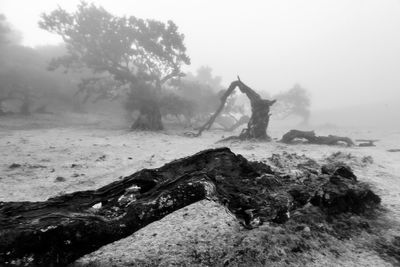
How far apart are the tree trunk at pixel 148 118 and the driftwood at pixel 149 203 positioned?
15800mm

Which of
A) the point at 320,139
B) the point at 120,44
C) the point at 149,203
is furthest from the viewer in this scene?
the point at 120,44

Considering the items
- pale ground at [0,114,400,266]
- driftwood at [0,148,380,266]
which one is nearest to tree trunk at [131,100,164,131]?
pale ground at [0,114,400,266]

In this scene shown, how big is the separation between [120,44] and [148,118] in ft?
30.4

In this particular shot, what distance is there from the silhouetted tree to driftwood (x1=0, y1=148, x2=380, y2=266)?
19669 millimetres

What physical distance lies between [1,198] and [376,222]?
700 centimetres

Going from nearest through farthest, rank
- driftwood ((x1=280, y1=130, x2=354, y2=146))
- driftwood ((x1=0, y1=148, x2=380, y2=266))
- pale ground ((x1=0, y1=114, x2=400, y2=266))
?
driftwood ((x1=0, y1=148, x2=380, y2=266)) < pale ground ((x1=0, y1=114, x2=400, y2=266)) < driftwood ((x1=280, y1=130, x2=354, y2=146))

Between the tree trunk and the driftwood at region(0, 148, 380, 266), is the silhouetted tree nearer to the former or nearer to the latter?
the tree trunk

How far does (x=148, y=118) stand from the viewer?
20.7 metres

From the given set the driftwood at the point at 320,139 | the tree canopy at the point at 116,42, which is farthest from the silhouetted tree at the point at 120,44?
the driftwood at the point at 320,139

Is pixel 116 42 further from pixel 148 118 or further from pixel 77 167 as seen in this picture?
pixel 77 167

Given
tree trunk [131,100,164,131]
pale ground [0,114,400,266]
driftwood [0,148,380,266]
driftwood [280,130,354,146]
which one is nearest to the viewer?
driftwood [0,148,380,266]

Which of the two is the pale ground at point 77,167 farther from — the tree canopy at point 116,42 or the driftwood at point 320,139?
the tree canopy at point 116,42

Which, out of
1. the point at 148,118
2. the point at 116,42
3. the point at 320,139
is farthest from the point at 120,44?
the point at 320,139

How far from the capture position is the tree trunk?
793 inches
